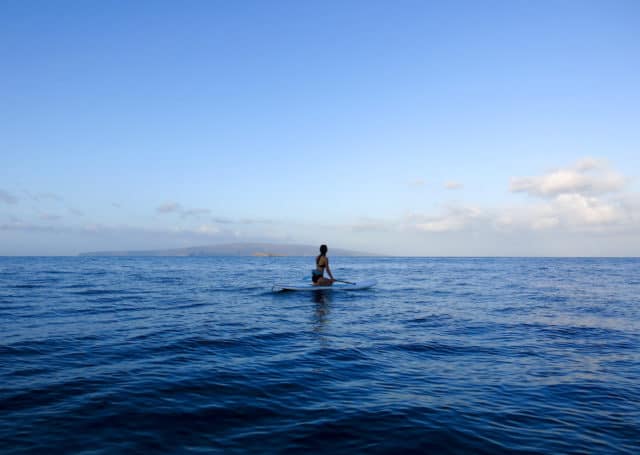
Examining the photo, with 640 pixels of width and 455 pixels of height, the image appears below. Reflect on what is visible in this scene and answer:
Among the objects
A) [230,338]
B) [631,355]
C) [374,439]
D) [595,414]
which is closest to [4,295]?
[230,338]

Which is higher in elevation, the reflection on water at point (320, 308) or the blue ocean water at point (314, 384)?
the blue ocean water at point (314, 384)

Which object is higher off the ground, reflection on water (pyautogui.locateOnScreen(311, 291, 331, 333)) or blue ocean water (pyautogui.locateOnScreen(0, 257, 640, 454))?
blue ocean water (pyautogui.locateOnScreen(0, 257, 640, 454))

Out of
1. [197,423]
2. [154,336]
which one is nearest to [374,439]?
[197,423]

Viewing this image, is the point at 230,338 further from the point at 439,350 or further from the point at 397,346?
the point at 439,350

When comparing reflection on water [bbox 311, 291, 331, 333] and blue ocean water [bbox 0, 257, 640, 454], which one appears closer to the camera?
blue ocean water [bbox 0, 257, 640, 454]

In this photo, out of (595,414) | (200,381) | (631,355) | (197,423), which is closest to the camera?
(197,423)

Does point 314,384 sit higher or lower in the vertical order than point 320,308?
higher

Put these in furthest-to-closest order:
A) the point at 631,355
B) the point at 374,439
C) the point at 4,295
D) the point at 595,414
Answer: the point at 4,295 → the point at 631,355 → the point at 595,414 → the point at 374,439

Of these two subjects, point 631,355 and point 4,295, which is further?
point 4,295

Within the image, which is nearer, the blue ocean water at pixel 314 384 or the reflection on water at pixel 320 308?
the blue ocean water at pixel 314 384

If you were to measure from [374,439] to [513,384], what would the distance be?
183 inches

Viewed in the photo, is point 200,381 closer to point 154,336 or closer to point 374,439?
point 374,439

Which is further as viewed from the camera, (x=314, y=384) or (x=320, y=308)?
(x=320, y=308)

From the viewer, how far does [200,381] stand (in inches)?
344
